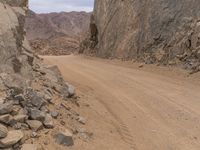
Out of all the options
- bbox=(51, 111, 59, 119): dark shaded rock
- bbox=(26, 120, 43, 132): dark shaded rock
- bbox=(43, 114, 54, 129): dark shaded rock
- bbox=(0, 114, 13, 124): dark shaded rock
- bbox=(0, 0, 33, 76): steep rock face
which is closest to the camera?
bbox=(0, 114, 13, 124): dark shaded rock

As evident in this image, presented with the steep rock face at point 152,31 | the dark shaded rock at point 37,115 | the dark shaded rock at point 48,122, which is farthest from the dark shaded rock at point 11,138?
the steep rock face at point 152,31

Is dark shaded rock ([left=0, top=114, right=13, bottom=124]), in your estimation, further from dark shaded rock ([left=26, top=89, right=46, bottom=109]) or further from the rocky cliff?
the rocky cliff

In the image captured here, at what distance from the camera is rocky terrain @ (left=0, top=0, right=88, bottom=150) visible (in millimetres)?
6996

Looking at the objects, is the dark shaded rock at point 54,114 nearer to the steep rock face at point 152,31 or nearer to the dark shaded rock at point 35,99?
the dark shaded rock at point 35,99

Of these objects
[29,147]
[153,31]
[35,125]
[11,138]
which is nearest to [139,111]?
[35,125]

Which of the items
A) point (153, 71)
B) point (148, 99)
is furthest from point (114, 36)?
point (148, 99)

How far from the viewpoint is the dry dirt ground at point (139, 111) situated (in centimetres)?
823

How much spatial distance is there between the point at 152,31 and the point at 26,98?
14693mm

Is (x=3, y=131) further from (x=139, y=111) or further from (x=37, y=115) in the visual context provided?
(x=139, y=111)

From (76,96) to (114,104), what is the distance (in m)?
1.07

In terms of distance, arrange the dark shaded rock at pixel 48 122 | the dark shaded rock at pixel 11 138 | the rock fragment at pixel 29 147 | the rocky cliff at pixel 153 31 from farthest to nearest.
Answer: the rocky cliff at pixel 153 31 → the dark shaded rock at pixel 48 122 → the rock fragment at pixel 29 147 → the dark shaded rock at pixel 11 138

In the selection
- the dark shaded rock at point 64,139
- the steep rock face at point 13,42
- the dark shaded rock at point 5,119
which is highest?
the steep rock face at point 13,42

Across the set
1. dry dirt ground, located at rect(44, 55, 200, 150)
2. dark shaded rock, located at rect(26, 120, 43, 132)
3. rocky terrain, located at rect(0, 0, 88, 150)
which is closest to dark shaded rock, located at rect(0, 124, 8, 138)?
rocky terrain, located at rect(0, 0, 88, 150)

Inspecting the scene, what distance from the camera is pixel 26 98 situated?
768cm
